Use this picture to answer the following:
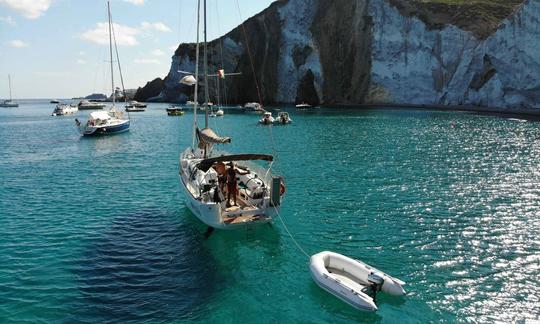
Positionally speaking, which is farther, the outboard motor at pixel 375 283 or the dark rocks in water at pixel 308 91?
the dark rocks in water at pixel 308 91

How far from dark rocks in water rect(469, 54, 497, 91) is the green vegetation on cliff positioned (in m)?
8.59

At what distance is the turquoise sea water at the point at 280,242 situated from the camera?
49.4 feet

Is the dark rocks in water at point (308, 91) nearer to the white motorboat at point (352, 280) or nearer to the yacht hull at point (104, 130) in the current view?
the yacht hull at point (104, 130)

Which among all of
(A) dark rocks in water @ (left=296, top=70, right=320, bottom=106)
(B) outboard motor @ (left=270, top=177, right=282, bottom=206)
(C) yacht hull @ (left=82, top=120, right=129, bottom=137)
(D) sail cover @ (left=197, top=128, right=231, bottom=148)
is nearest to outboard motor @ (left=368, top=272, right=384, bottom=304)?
(B) outboard motor @ (left=270, top=177, right=282, bottom=206)

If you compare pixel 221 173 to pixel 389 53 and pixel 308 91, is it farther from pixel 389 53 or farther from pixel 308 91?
pixel 308 91

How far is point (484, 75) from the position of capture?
98.2 meters

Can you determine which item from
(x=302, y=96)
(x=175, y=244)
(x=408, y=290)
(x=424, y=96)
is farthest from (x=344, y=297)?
(x=302, y=96)

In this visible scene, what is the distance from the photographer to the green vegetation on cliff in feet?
341

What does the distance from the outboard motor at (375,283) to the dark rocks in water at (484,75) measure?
95.9m

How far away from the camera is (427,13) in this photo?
367ft

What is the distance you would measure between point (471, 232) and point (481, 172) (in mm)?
16489

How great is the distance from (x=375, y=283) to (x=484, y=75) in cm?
9887

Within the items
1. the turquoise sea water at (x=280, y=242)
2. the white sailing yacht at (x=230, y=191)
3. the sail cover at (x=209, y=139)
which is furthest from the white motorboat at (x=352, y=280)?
the sail cover at (x=209, y=139)

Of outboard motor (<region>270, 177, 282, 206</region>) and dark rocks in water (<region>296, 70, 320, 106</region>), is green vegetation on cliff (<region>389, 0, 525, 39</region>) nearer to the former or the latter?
dark rocks in water (<region>296, 70, 320, 106</region>)
